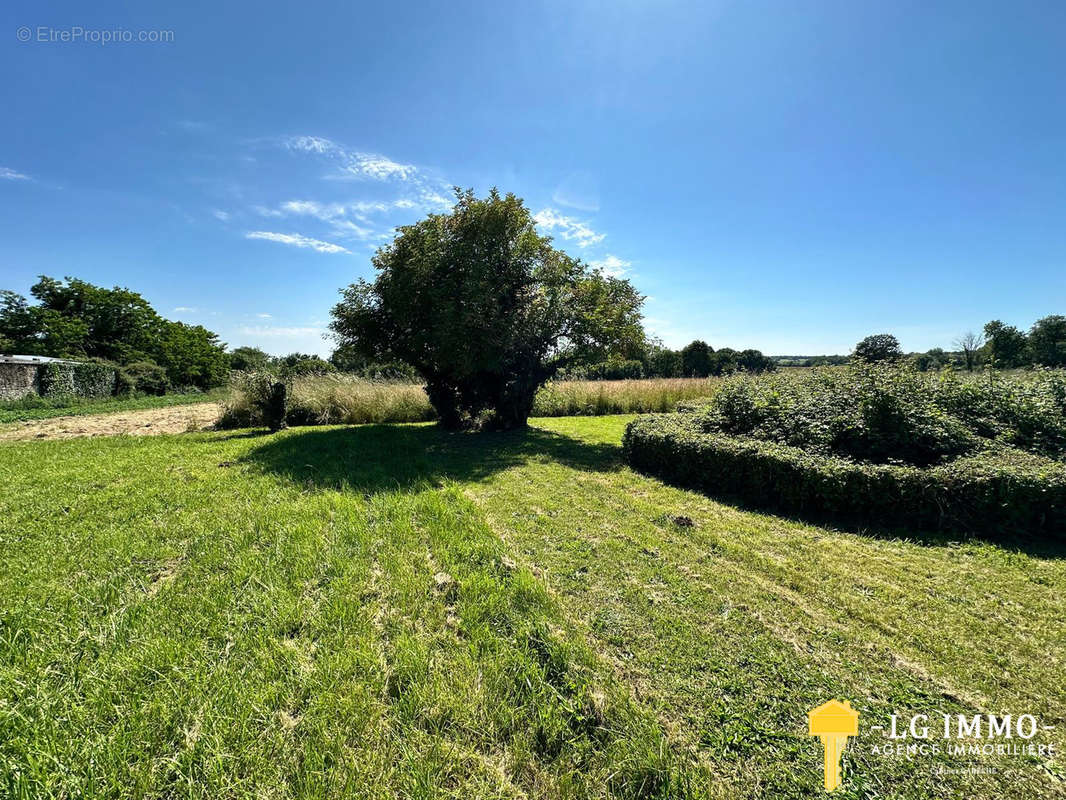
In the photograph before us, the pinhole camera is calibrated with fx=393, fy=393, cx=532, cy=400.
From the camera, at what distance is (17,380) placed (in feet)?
56.8

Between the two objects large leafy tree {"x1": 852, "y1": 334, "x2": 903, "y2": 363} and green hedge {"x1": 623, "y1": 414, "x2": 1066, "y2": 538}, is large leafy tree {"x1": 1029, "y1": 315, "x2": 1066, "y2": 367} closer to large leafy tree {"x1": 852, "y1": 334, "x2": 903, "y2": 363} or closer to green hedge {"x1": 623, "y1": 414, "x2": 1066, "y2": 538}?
large leafy tree {"x1": 852, "y1": 334, "x2": 903, "y2": 363}

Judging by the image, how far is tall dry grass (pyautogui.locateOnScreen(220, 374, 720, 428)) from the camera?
1133cm

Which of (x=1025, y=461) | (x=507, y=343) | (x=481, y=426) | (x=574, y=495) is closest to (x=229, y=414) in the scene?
(x=481, y=426)

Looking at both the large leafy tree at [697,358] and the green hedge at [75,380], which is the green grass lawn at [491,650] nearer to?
the green hedge at [75,380]

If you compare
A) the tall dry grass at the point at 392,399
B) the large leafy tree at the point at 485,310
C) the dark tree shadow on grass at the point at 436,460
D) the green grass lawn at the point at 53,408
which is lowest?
the dark tree shadow on grass at the point at 436,460

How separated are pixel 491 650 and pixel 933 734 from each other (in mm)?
2079

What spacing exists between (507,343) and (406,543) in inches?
227

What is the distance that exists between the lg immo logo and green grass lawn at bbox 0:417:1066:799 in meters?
0.04

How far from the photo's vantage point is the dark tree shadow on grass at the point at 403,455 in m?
5.85

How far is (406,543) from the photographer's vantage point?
Result: 3.61 metres

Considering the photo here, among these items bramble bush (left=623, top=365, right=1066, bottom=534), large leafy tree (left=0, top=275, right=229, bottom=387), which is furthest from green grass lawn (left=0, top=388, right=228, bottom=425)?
bramble bush (left=623, top=365, right=1066, bottom=534)

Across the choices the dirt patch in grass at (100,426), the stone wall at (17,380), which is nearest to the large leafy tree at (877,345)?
the dirt patch in grass at (100,426)

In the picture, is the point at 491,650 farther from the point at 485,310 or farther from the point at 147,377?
the point at 147,377

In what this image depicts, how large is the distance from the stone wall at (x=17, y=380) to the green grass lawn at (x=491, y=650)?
20657 mm
